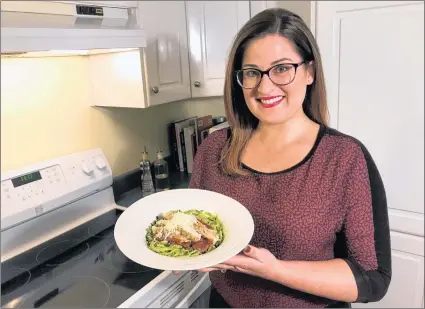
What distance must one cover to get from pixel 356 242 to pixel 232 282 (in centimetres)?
34

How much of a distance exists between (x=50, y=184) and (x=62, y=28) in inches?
25.4

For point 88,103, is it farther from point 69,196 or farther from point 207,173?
point 207,173

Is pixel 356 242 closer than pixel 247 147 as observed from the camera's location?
Yes

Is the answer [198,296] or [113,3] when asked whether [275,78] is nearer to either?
[113,3]

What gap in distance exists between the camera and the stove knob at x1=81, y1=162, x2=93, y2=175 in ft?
5.01

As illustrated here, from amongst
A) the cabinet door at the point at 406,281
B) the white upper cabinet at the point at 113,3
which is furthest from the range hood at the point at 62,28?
the cabinet door at the point at 406,281

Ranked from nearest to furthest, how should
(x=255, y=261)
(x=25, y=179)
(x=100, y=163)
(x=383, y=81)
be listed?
(x=255, y=261) → (x=25, y=179) → (x=383, y=81) → (x=100, y=163)

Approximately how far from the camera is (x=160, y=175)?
6.11 feet

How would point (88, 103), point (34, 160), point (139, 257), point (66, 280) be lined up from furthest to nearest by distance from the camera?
point (88, 103), point (34, 160), point (66, 280), point (139, 257)

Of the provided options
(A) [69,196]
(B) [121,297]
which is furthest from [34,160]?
(B) [121,297]

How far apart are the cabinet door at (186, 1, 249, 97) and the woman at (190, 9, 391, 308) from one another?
2.30 ft

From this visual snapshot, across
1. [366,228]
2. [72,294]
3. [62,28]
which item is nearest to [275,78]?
[366,228]

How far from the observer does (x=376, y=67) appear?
1.49m

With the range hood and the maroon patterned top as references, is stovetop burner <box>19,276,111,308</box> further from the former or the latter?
the range hood
